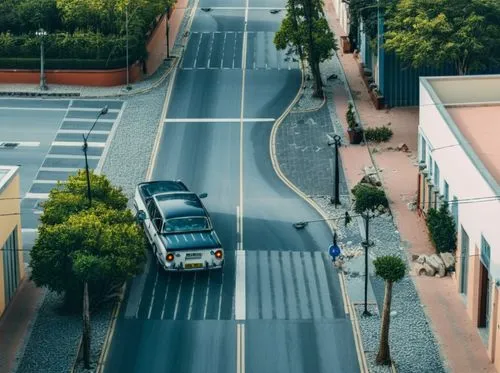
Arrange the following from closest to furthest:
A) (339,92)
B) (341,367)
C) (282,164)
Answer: (341,367) → (282,164) → (339,92)

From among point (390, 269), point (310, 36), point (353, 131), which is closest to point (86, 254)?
point (390, 269)

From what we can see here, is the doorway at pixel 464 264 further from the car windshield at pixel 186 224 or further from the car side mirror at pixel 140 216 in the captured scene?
the car side mirror at pixel 140 216

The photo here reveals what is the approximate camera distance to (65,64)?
83.7m

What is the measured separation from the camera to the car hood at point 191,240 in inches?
2124

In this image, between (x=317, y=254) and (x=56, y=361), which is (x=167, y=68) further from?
(x=56, y=361)

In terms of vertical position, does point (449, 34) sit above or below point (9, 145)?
above

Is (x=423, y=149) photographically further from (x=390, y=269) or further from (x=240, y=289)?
(x=390, y=269)

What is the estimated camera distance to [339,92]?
270ft

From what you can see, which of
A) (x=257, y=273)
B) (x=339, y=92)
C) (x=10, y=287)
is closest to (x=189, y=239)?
(x=257, y=273)

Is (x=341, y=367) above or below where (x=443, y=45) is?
below

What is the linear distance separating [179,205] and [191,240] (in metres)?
3.26

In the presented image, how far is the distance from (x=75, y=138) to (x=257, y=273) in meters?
22.0

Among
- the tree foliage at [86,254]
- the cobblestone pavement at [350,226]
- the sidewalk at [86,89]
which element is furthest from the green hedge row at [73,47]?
the tree foliage at [86,254]

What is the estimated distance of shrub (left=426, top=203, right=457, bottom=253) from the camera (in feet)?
181
